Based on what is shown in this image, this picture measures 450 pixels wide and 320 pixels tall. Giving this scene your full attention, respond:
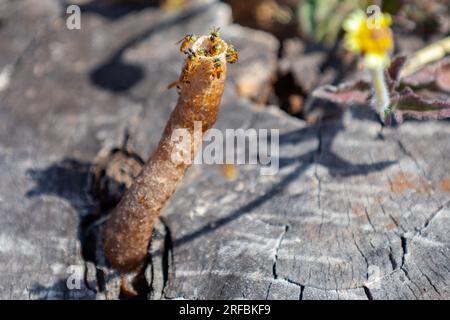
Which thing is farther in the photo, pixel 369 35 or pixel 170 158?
pixel 369 35

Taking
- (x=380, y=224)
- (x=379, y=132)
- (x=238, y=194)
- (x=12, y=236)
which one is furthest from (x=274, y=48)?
(x=12, y=236)

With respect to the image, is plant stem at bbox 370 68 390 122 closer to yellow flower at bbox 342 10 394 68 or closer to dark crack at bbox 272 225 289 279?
yellow flower at bbox 342 10 394 68

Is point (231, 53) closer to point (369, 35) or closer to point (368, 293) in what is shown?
point (368, 293)

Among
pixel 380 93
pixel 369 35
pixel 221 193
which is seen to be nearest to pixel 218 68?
pixel 221 193

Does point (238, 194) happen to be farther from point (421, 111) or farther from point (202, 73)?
point (421, 111)

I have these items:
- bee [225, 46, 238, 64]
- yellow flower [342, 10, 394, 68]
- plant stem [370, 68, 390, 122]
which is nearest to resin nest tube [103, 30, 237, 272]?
bee [225, 46, 238, 64]
